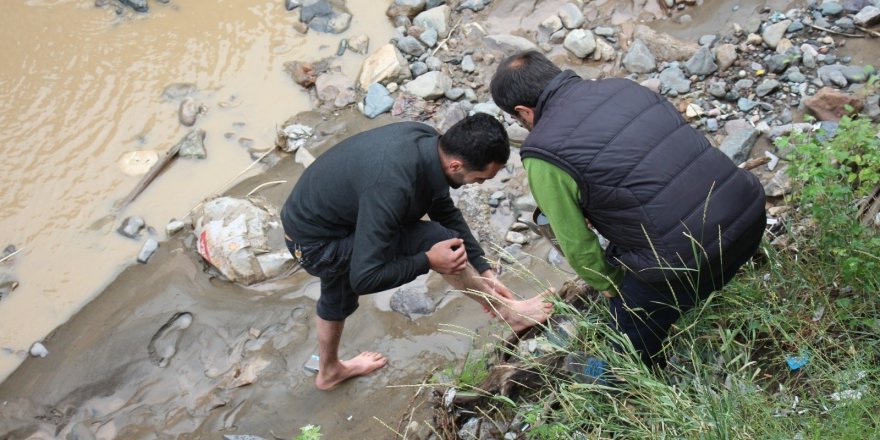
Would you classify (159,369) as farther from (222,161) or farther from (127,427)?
(222,161)

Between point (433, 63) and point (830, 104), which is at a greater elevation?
point (830, 104)

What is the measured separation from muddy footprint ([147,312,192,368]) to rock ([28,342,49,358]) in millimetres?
663

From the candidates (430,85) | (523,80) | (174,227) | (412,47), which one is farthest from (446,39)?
(523,80)

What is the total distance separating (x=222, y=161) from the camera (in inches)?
207

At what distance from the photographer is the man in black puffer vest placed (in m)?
2.37

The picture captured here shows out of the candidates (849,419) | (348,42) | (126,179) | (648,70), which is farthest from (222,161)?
(849,419)

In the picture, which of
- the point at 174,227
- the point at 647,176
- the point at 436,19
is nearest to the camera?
the point at 647,176

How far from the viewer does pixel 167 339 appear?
423 cm

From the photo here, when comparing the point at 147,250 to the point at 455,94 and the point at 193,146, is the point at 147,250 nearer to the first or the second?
the point at 193,146

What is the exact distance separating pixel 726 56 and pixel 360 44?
2.68 m

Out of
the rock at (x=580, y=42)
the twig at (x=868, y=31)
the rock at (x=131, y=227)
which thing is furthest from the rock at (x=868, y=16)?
the rock at (x=131, y=227)

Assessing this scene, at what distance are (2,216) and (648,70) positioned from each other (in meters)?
4.46

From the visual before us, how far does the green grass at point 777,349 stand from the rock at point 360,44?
10.9ft

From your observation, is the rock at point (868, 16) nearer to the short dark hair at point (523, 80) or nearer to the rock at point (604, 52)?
the rock at point (604, 52)
